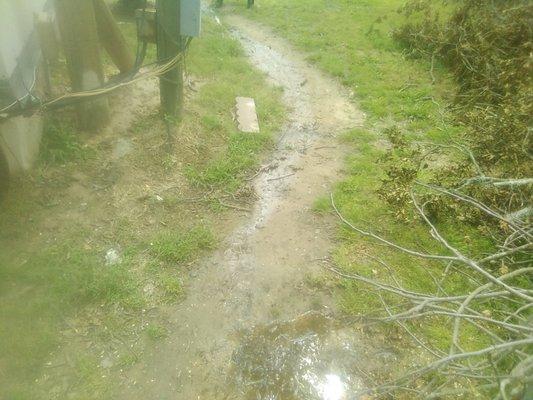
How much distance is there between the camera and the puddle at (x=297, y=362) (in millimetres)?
3105

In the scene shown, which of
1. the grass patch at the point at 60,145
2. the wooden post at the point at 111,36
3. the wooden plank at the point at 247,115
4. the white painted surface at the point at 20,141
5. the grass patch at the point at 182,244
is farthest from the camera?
the wooden plank at the point at 247,115

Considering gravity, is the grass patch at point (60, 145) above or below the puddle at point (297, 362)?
above

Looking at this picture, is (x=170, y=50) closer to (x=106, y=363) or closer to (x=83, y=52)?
(x=83, y=52)

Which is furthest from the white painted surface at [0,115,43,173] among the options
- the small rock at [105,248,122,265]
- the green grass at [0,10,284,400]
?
the small rock at [105,248,122,265]

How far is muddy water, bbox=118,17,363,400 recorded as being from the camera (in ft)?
10.2

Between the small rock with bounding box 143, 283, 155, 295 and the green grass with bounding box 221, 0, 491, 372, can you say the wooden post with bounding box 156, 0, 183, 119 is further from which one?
the small rock with bounding box 143, 283, 155, 295

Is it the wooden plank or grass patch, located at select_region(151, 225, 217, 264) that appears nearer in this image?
grass patch, located at select_region(151, 225, 217, 264)

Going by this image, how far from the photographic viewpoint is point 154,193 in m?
4.62

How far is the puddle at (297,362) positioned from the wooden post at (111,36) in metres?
4.02

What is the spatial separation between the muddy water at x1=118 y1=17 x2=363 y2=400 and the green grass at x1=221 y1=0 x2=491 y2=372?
0.32 metres

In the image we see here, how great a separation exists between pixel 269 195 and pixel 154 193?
1.44m

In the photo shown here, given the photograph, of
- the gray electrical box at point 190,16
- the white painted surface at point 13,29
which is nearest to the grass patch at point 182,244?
the white painted surface at point 13,29

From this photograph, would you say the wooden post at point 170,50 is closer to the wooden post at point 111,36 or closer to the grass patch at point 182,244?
the wooden post at point 111,36

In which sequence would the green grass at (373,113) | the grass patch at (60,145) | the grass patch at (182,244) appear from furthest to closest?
1. the grass patch at (60,145)
2. the green grass at (373,113)
3. the grass patch at (182,244)
